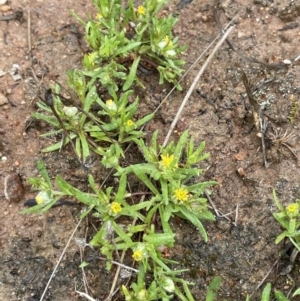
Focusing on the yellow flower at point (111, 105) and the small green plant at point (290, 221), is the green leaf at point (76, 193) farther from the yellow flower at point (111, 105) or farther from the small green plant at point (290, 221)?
the small green plant at point (290, 221)

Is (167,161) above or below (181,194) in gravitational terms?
above

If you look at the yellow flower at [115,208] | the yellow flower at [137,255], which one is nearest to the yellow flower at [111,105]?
the yellow flower at [115,208]

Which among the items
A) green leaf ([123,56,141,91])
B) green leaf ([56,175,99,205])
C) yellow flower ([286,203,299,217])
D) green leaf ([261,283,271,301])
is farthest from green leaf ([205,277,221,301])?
green leaf ([123,56,141,91])

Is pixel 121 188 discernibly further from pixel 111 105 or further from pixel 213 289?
pixel 213 289

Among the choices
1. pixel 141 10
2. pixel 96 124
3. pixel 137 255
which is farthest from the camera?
pixel 141 10

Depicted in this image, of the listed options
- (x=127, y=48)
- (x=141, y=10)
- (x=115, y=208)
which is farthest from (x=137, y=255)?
(x=141, y=10)

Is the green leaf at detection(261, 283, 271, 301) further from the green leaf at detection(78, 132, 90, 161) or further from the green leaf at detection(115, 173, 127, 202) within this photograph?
the green leaf at detection(78, 132, 90, 161)

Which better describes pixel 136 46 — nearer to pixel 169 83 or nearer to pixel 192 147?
pixel 169 83
